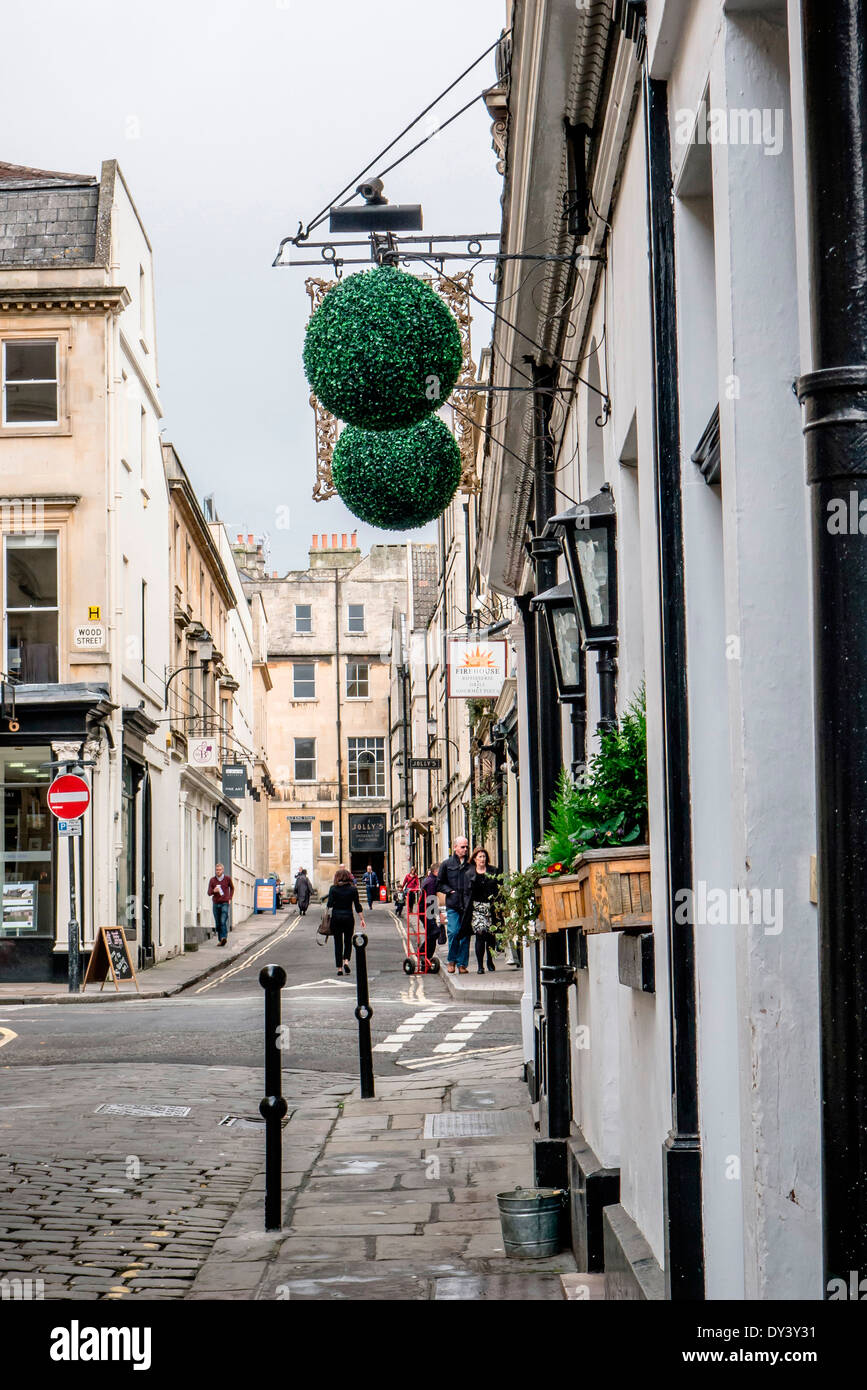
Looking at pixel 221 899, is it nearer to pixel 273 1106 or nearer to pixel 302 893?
pixel 302 893

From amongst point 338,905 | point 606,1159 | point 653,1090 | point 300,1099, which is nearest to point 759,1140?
point 653,1090

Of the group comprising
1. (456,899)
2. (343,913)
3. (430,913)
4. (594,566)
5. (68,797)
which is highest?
(594,566)

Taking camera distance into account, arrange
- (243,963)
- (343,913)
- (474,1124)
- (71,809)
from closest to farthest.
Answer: (474,1124)
(71,809)
(343,913)
(243,963)

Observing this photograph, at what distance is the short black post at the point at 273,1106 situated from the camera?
733cm

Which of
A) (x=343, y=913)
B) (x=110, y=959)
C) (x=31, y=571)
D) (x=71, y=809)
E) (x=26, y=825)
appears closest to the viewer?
(x=71, y=809)

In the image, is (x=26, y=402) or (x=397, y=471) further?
(x=26, y=402)

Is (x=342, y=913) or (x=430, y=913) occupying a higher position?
(x=342, y=913)

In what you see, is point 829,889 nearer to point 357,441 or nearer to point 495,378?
point 357,441

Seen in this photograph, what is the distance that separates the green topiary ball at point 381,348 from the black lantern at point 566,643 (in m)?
1.05

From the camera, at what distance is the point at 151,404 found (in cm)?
3228

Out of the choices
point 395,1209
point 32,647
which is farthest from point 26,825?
point 395,1209

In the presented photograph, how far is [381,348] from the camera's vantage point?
7.09 m

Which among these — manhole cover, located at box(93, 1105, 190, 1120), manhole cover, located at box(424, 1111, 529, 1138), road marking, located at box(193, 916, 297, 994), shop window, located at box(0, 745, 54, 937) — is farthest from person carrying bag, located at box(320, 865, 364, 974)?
manhole cover, located at box(424, 1111, 529, 1138)

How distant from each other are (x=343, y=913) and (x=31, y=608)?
7.90 metres
